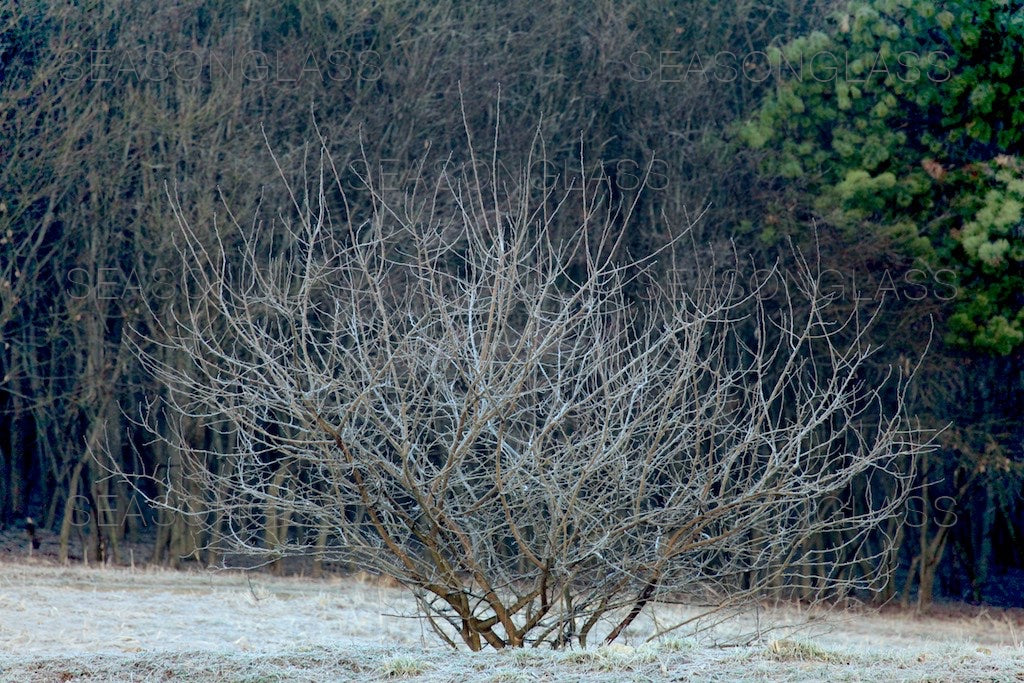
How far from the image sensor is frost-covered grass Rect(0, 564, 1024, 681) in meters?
5.88

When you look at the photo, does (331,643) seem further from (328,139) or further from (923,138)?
(923,138)

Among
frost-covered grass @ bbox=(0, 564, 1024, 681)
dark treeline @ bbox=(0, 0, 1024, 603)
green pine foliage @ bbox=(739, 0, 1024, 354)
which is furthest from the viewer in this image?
dark treeline @ bbox=(0, 0, 1024, 603)

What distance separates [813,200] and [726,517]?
10099 mm

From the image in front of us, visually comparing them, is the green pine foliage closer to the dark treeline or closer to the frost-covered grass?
the dark treeline

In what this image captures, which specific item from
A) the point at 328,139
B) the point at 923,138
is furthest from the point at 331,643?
the point at 923,138

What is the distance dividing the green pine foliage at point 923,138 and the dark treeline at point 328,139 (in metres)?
0.44

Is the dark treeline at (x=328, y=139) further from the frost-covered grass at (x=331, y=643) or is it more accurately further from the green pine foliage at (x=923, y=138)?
the frost-covered grass at (x=331, y=643)

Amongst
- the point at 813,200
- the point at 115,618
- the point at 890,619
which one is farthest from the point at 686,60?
the point at 115,618

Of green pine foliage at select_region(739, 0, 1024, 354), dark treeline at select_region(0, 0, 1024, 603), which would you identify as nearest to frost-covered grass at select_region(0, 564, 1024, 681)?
dark treeline at select_region(0, 0, 1024, 603)

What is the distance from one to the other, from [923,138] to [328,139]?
788 cm

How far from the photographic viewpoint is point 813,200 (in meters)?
16.4

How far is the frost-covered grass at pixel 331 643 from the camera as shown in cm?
588

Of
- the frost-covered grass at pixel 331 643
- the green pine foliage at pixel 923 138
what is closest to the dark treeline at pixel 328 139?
the green pine foliage at pixel 923 138

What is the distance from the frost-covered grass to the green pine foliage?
4628mm
